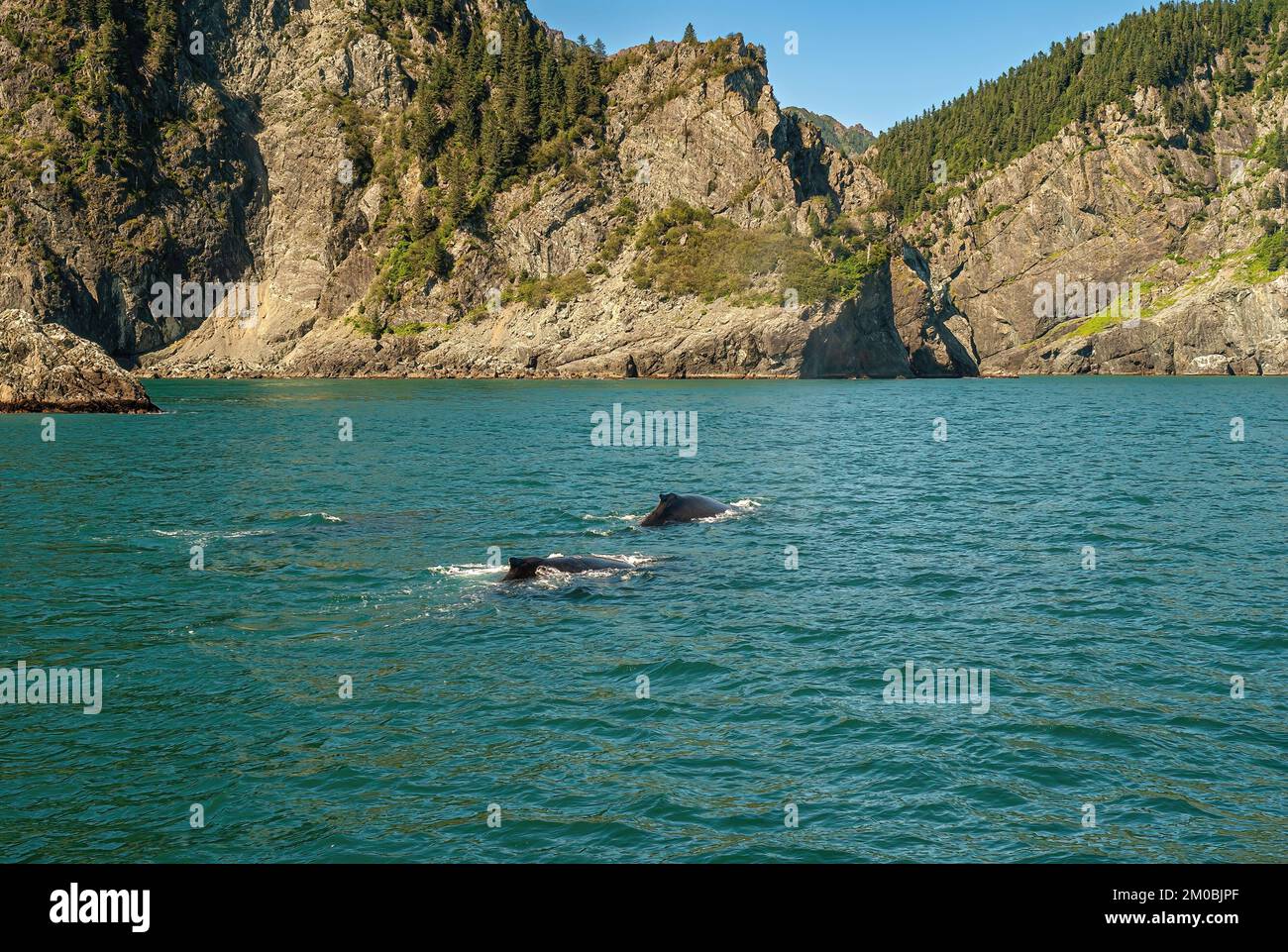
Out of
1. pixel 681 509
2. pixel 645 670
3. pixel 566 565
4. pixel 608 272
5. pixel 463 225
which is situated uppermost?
pixel 463 225

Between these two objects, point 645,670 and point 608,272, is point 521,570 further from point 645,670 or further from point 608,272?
point 608,272

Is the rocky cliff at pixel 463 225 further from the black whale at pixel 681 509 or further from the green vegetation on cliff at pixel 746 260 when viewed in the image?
the black whale at pixel 681 509

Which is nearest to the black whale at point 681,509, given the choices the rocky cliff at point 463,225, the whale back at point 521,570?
the whale back at point 521,570

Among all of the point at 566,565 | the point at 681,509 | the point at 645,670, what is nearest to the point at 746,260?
the point at 681,509

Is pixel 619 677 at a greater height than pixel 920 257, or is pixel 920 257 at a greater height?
pixel 920 257

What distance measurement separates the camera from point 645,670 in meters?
19.9

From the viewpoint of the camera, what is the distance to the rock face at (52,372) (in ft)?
257

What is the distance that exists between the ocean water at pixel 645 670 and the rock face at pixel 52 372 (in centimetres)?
3929

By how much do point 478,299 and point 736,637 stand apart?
160m

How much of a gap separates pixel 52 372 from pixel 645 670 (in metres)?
77.0

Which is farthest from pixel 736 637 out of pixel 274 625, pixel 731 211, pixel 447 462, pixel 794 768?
pixel 731 211

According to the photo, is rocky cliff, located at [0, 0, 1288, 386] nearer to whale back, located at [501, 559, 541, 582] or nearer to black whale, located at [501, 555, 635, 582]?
black whale, located at [501, 555, 635, 582]
